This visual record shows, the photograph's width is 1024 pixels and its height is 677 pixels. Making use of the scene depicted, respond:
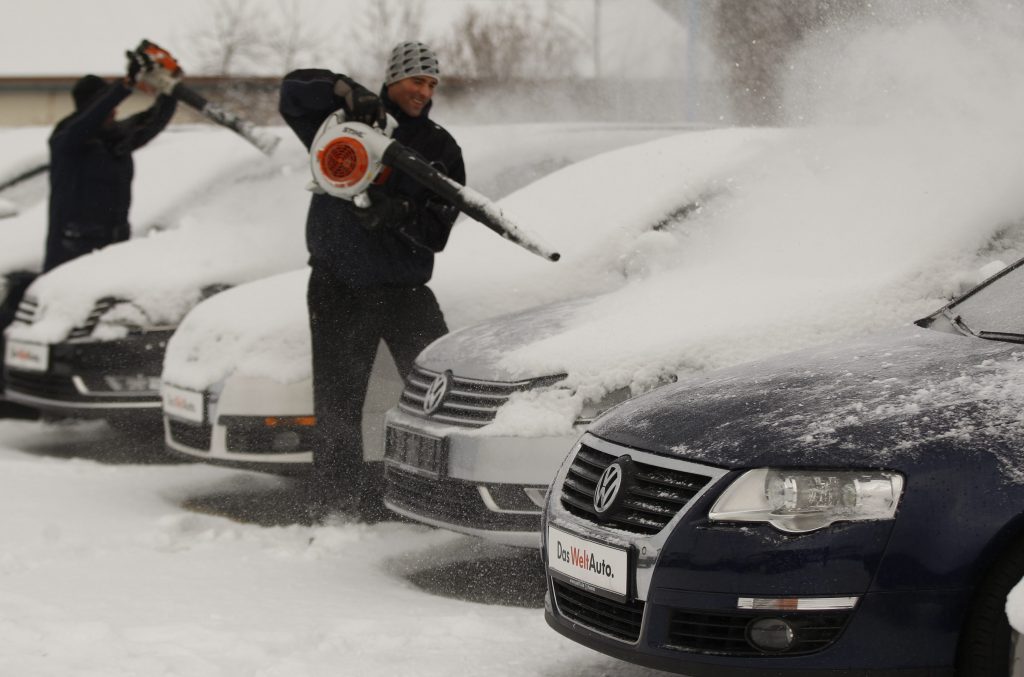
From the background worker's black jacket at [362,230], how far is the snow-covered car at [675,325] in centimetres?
63

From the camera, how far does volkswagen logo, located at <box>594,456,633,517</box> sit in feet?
12.6

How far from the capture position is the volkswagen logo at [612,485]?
12.6ft

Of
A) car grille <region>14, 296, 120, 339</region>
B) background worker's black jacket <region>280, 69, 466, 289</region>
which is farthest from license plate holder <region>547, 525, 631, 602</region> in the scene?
car grille <region>14, 296, 120, 339</region>

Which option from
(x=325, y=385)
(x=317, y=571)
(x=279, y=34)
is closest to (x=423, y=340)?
(x=325, y=385)

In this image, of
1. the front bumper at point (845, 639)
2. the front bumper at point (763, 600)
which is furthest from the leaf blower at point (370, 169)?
the front bumper at point (845, 639)

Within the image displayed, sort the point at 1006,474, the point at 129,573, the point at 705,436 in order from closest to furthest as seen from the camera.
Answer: the point at 1006,474 < the point at 705,436 < the point at 129,573

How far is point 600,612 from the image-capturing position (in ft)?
13.0

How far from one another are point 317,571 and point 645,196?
209 centimetres

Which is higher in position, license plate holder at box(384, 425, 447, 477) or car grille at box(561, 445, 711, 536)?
car grille at box(561, 445, 711, 536)

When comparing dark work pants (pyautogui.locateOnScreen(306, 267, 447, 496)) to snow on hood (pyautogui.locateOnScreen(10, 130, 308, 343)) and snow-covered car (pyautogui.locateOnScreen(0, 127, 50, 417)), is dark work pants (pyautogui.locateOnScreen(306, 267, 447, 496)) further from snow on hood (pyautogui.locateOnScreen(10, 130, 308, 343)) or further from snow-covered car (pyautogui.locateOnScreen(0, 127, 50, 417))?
snow-covered car (pyautogui.locateOnScreen(0, 127, 50, 417))

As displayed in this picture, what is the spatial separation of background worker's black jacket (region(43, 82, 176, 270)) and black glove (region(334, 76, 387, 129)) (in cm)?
369

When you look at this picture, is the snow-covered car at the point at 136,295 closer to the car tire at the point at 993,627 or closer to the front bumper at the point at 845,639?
the front bumper at the point at 845,639

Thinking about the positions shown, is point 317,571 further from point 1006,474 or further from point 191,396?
point 1006,474

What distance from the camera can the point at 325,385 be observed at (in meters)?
6.53
